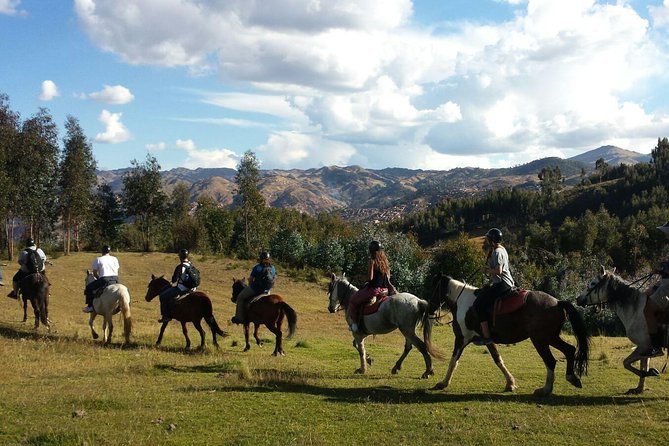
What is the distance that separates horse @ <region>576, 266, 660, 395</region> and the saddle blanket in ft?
5.16

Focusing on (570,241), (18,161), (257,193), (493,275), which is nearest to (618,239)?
(570,241)

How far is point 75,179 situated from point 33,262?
3589cm

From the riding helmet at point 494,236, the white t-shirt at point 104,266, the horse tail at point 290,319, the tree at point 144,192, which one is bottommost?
the horse tail at point 290,319

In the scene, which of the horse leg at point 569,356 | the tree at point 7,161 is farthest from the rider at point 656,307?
the tree at point 7,161

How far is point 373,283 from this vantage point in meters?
14.2

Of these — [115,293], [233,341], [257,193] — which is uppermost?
[257,193]

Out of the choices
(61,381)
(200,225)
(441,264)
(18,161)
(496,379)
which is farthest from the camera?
(200,225)

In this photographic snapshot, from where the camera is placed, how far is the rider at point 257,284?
17.4m

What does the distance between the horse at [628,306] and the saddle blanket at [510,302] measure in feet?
5.16

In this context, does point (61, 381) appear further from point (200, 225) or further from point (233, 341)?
point (200, 225)

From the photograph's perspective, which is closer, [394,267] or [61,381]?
[61,381]

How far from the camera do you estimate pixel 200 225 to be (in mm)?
70062

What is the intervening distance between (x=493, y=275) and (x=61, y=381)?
377 inches

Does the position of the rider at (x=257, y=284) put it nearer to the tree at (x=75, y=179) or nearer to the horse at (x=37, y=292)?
the horse at (x=37, y=292)
